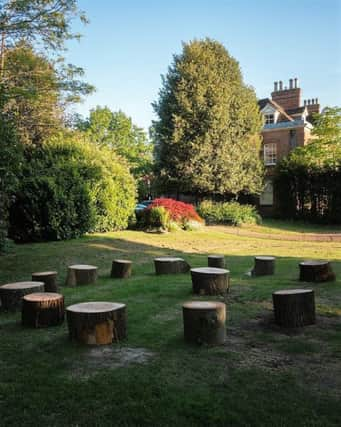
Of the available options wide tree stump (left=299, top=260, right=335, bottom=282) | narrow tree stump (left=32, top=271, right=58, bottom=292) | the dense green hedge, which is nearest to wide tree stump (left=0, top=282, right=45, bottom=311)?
narrow tree stump (left=32, top=271, right=58, bottom=292)

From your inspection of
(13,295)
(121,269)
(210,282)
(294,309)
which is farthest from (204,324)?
(121,269)

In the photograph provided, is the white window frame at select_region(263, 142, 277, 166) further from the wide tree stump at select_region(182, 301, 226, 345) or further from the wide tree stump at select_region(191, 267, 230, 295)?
the wide tree stump at select_region(182, 301, 226, 345)

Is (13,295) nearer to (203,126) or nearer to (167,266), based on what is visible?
(167,266)

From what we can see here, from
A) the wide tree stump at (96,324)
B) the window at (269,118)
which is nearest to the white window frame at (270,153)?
the window at (269,118)

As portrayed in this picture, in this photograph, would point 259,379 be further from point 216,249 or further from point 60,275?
point 216,249

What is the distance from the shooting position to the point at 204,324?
420 centimetres

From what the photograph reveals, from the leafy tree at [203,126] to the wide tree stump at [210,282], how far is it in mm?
16536

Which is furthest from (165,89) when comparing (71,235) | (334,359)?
(334,359)

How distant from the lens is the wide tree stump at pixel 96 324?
4.23 m

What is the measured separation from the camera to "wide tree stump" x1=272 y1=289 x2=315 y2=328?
475 centimetres

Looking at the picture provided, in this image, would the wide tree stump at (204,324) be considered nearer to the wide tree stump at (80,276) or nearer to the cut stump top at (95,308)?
the cut stump top at (95,308)

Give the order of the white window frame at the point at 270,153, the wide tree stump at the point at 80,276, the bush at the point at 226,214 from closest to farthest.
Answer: the wide tree stump at the point at 80,276
the bush at the point at 226,214
the white window frame at the point at 270,153

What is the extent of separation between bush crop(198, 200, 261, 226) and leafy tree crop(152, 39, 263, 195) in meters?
1.91

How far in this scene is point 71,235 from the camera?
13070mm
